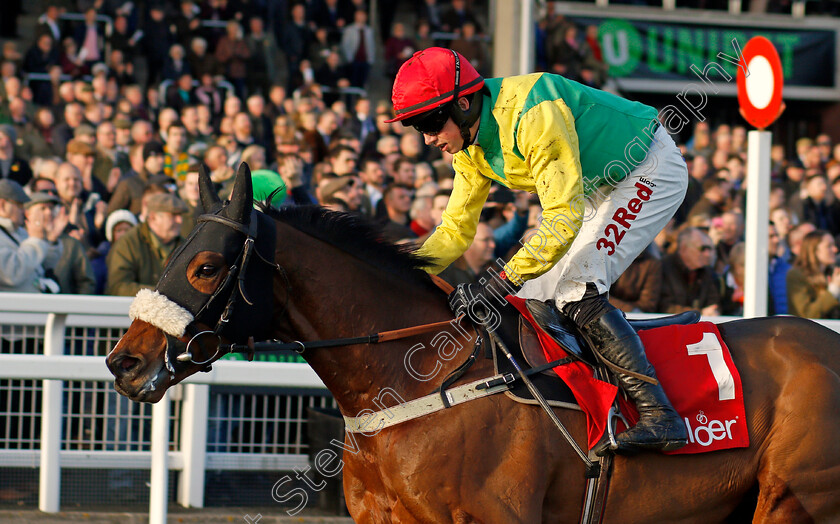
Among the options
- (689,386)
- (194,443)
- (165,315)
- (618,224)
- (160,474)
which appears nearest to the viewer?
(165,315)

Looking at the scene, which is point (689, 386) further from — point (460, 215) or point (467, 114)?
point (467, 114)

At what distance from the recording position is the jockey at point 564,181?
10.6 ft

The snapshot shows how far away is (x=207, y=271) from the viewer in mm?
2996

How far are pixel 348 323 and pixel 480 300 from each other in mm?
443

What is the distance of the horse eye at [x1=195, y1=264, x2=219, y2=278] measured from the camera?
2.99 metres

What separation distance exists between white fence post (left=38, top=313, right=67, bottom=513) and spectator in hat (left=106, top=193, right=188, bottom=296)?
0.97m

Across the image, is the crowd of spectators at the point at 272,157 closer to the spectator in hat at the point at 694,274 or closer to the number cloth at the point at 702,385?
the spectator in hat at the point at 694,274

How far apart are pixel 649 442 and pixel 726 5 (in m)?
15.5

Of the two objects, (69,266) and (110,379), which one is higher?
(69,266)

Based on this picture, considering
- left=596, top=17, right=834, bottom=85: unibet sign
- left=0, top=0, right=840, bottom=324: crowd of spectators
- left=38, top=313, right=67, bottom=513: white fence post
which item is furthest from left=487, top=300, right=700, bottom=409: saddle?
left=596, top=17, right=834, bottom=85: unibet sign

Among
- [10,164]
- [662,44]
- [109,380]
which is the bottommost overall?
[109,380]

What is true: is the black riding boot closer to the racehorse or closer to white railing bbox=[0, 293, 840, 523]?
the racehorse

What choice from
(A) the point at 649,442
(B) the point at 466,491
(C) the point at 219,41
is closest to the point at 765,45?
(A) the point at 649,442

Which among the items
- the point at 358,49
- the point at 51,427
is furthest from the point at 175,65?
the point at 51,427
